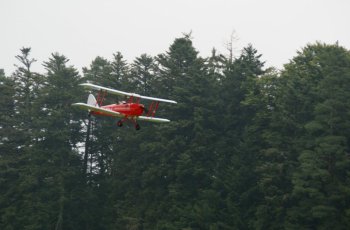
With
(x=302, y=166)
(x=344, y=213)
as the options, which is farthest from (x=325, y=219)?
(x=302, y=166)

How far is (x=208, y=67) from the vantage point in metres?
56.5

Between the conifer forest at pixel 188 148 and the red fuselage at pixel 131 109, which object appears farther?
the conifer forest at pixel 188 148

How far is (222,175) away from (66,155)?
17.5 meters

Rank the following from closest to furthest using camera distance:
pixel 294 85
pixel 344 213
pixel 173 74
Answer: pixel 344 213 < pixel 294 85 < pixel 173 74

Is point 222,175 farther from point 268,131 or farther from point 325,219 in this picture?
point 325,219

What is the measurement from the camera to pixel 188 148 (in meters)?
51.7

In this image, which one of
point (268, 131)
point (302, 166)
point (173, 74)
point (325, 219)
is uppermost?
point (173, 74)

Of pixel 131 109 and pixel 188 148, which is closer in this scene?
pixel 131 109

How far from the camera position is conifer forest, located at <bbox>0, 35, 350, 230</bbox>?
42.5m

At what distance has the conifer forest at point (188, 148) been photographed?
42500 millimetres

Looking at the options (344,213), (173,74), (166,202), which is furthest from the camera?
(173,74)

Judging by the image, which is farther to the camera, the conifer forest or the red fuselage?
the conifer forest

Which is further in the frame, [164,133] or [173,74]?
[173,74]

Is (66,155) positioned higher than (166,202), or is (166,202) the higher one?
(66,155)
